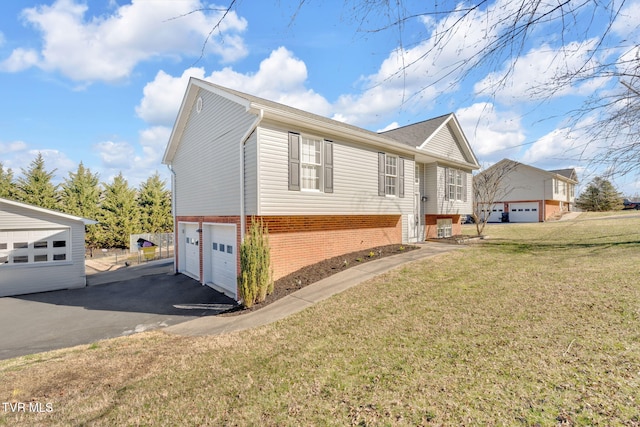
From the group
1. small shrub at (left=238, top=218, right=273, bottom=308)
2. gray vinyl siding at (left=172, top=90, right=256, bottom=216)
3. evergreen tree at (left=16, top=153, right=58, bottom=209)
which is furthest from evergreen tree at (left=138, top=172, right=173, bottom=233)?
small shrub at (left=238, top=218, right=273, bottom=308)

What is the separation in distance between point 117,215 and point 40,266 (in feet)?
39.8

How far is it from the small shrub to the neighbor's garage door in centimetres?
3359

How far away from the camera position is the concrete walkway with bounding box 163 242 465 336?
21.8 ft

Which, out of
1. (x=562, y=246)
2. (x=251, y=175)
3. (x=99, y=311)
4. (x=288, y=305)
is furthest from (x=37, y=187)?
(x=562, y=246)

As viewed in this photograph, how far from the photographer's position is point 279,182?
8.47 meters

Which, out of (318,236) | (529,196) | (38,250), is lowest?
(38,250)

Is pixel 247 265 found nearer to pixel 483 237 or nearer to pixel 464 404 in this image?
pixel 464 404

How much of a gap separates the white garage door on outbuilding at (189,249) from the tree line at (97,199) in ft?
38.9

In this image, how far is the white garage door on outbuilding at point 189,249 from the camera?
12.7 meters

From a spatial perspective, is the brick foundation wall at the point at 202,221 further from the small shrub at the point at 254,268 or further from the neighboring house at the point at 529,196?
the neighboring house at the point at 529,196

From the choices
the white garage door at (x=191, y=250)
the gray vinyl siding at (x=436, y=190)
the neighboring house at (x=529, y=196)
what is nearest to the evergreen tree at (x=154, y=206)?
the white garage door at (x=191, y=250)

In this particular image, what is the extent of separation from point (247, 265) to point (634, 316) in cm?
812

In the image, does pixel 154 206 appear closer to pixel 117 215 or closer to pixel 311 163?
pixel 117 215

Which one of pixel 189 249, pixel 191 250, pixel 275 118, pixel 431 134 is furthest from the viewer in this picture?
pixel 431 134
